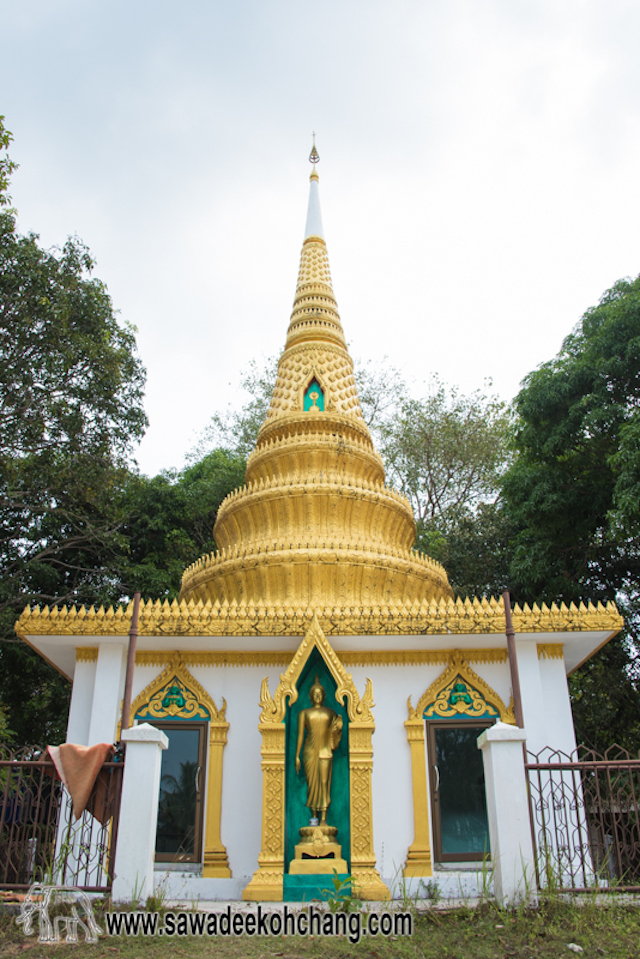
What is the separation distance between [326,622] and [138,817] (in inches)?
137

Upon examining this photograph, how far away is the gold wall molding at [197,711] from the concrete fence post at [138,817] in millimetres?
2637

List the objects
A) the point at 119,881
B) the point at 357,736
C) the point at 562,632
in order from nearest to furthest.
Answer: the point at 119,881, the point at 357,736, the point at 562,632

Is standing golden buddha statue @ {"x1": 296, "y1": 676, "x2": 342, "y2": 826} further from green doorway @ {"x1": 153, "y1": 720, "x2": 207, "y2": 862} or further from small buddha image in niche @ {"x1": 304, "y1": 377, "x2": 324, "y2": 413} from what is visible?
small buddha image in niche @ {"x1": 304, "y1": 377, "x2": 324, "y2": 413}

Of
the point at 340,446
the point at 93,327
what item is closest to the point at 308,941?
the point at 340,446

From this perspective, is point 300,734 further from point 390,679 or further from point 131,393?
point 131,393

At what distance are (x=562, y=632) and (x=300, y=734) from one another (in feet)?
11.7

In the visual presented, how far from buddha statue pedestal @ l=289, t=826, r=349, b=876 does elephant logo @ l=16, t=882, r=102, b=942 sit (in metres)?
2.89

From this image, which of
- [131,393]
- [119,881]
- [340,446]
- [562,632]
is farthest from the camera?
[131,393]

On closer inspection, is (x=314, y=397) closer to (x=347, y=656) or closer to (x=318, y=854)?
(x=347, y=656)

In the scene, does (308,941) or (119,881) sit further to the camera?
(119,881)

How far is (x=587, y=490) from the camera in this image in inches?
585

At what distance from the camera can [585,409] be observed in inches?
563

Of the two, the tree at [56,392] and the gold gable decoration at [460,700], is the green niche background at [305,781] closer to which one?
the gold gable decoration at [460,700]

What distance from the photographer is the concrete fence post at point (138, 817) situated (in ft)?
21.1
